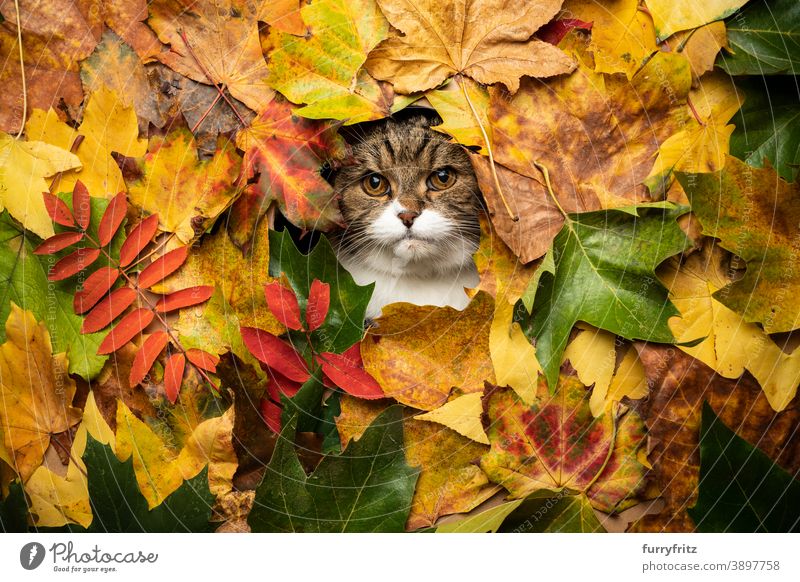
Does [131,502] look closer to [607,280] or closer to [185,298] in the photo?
[185,298]

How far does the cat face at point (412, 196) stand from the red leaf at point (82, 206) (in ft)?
0.91

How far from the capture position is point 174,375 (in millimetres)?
752

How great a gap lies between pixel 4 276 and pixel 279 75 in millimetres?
389

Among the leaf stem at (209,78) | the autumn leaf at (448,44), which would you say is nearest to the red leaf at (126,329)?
the leaf stem at (209,78)

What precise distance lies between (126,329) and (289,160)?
262 mm

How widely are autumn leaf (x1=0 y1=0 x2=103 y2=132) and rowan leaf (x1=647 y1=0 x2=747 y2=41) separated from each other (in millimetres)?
605

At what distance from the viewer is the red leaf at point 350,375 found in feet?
2.42

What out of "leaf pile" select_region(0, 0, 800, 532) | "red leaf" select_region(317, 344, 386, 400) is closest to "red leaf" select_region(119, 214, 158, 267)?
"leaf pile" select_region(0, 0, 800, 532)

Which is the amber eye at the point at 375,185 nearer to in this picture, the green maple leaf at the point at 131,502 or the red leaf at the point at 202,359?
the red leaf at the point at 202,359

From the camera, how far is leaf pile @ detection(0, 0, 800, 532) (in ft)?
2.33

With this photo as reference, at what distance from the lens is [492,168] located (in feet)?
2.33

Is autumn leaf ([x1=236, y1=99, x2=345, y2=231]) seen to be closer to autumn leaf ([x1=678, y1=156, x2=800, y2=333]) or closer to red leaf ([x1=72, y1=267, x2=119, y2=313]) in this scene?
red leaf ([x1=72, y1=267, x2=119, y2=313])
